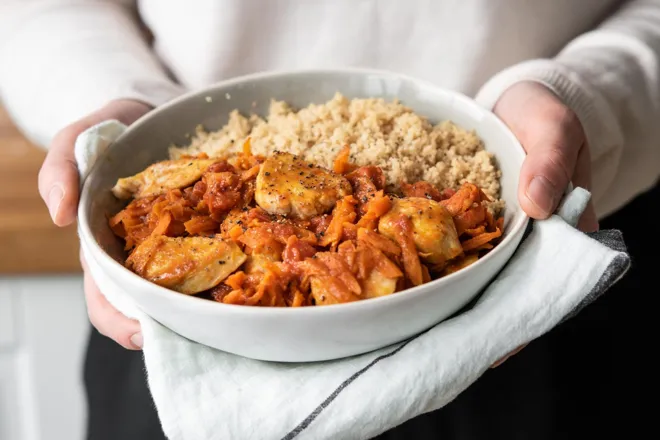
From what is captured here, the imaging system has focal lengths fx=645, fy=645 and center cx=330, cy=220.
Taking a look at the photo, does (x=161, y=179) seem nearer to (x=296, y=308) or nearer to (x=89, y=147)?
(x=89, y=147)

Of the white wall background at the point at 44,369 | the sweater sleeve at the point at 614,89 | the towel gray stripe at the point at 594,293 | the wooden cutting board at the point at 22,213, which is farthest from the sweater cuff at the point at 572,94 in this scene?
the white wall background at the point at 44,369

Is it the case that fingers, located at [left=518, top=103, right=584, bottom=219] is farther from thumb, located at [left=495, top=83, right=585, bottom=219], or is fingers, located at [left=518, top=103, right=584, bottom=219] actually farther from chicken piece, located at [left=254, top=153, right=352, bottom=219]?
chicken piece, located at [left=254, top=153, right=352, bottom=219]

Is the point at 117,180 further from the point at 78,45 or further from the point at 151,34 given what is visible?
the point at 151,34

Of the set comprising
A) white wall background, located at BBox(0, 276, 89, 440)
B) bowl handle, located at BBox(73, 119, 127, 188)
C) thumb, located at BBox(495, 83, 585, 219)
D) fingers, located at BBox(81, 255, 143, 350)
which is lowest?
white wall background, located at BBox(0, 276, 89, 440)

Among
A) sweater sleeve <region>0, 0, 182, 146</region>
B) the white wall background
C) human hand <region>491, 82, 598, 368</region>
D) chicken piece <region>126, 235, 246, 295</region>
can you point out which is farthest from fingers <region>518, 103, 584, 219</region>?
the white wall background

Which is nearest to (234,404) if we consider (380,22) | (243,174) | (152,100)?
(243,174)

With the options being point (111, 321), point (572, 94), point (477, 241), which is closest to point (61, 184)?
point (111, 321)

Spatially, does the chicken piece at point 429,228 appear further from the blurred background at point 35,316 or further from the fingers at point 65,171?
the blurred background at point 35,316
